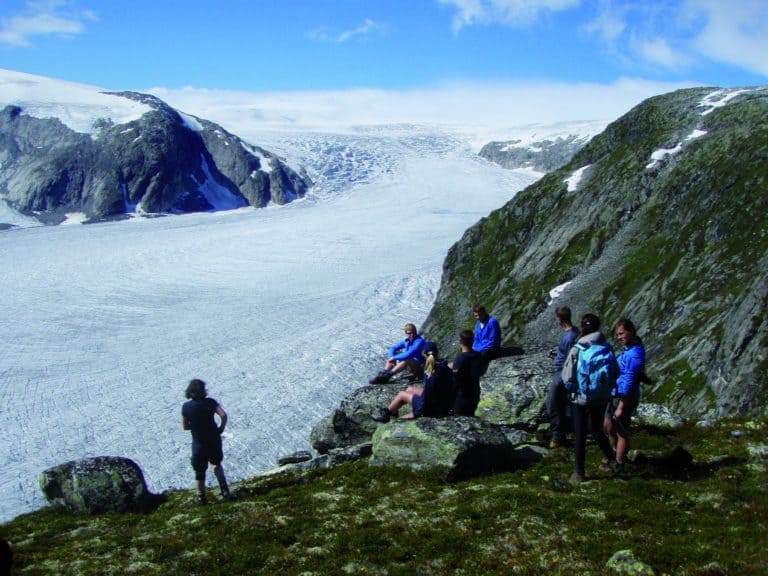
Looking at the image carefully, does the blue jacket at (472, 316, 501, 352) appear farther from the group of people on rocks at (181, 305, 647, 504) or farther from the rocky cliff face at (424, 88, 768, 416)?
the rocky cliff face at (424, 88, 768, 416)

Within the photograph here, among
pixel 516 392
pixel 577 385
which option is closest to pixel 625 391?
pixel 577 385

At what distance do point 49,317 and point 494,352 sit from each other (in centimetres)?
5376

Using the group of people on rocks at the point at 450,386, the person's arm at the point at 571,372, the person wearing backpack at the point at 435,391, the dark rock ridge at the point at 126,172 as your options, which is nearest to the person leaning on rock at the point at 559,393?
the group of people on rocks at the point at 450,386

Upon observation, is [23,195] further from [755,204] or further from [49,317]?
[755,204]

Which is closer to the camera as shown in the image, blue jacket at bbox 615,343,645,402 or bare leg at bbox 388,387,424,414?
blue jacket at bbox 615,343,645,402

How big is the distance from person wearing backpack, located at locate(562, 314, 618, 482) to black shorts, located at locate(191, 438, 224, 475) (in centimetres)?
705

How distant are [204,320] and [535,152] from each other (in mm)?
140199

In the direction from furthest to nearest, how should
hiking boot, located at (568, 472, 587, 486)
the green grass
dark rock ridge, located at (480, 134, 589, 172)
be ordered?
1. dark rock ridge, located at (480, 134, 589, 172)
2. hiking boot, located at (568, 472, 587, 486)
3. the green grass

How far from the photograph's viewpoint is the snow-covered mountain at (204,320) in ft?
119

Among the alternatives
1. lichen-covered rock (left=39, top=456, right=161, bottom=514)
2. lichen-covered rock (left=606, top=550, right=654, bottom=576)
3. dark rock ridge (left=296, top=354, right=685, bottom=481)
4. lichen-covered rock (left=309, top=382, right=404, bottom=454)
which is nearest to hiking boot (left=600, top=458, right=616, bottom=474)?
dark rock ridge (left=296, top=354, right=685, bottom=481)

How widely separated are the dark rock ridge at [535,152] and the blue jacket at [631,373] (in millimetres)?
166826

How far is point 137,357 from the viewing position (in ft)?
165

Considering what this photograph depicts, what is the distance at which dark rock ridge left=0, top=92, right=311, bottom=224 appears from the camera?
445ft

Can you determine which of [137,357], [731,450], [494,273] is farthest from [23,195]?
[731,450]
